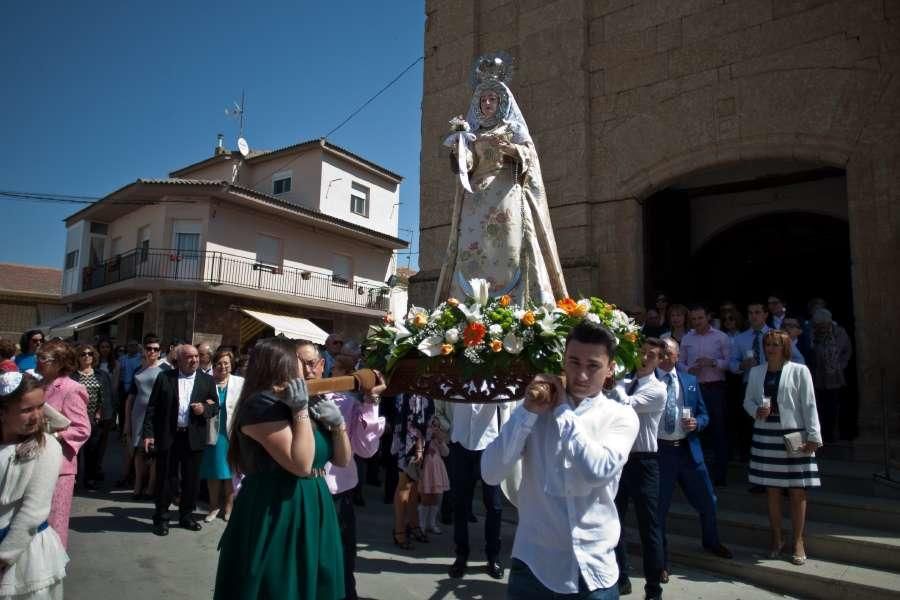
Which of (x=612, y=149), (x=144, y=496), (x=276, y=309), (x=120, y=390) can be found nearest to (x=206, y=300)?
(x=276, y=309)

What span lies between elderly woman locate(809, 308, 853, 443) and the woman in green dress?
18.8ft

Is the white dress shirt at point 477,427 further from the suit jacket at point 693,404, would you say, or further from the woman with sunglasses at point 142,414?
the woman with sunglasses at point 142,414

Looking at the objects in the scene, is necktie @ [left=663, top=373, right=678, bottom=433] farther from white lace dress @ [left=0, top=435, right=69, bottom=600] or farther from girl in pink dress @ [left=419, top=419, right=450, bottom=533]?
white lace dress @ [left=0, top=435, right=69, bottom=600]

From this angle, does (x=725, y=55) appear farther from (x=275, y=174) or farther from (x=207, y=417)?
(x=275, y=174)

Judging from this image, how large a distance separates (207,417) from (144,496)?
74.8 inches

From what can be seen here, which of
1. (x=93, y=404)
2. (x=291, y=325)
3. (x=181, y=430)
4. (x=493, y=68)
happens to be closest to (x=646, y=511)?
(x=493, y=68)

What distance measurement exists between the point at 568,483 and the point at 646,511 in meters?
2.45

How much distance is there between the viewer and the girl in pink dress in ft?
18.7

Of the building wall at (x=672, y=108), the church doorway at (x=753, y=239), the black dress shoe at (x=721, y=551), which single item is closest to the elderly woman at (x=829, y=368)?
the building wall at (x=672, y=108)

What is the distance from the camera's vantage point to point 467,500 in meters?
4.73

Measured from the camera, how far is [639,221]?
823 cm

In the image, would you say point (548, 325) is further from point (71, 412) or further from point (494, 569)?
point (71, 412)

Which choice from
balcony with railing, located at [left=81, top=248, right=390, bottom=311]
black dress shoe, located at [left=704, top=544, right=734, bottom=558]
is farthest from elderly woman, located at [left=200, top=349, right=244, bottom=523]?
balcony with railing, located at [left=81, top=248, right=390, bottom=311]

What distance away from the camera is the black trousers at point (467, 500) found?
459 centimetres
